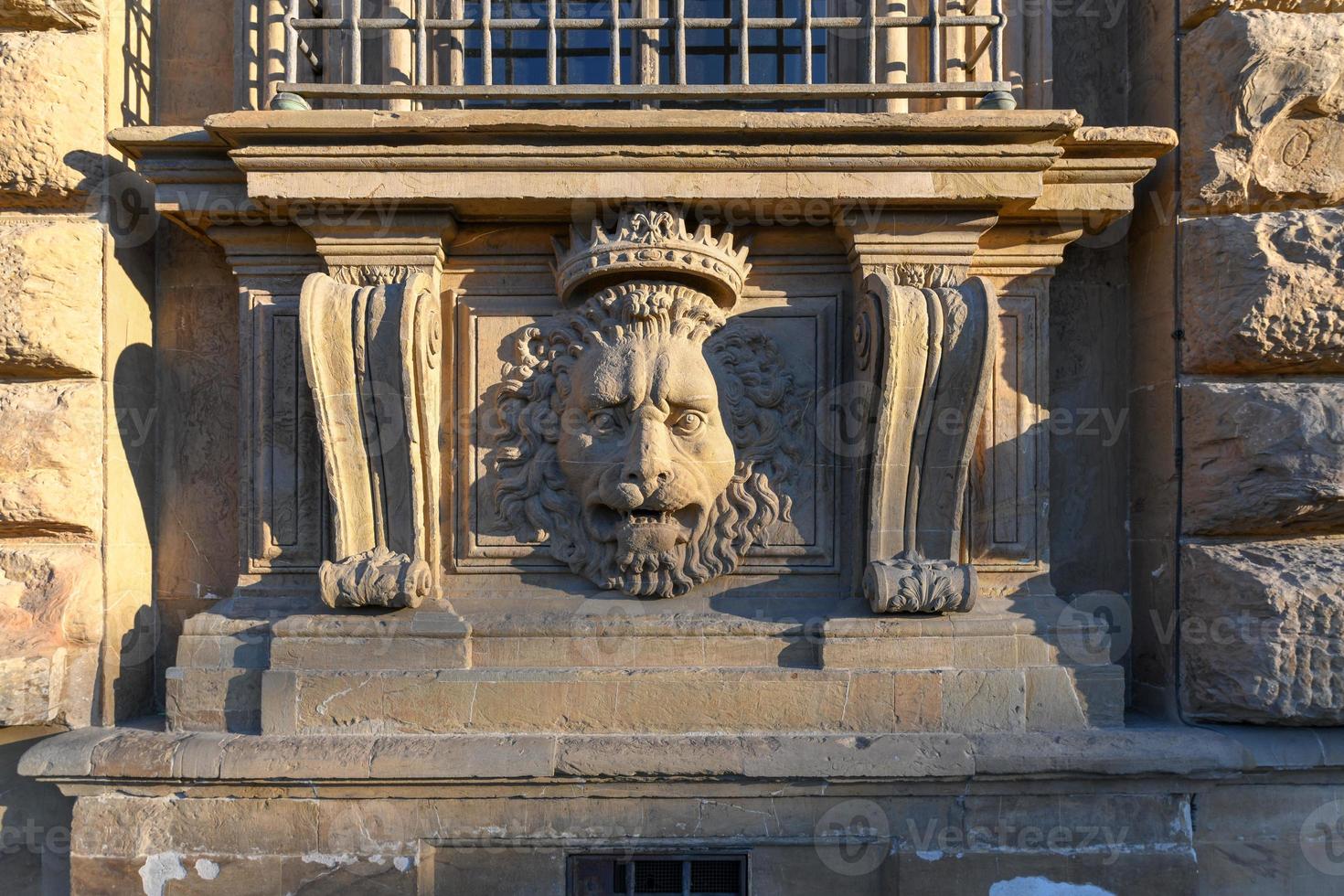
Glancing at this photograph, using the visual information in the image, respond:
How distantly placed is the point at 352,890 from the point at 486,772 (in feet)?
1.93

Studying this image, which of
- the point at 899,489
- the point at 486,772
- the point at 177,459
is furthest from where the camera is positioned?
the point at 177,459

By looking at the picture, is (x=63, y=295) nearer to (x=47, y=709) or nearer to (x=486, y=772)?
(x=47, y=709)

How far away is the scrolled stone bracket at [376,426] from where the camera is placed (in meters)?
2.99

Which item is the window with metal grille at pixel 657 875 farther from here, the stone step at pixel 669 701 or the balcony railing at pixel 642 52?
the balcony railing at pixel 642 52

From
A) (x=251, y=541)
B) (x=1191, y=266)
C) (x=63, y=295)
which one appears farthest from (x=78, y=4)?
(x=1191, y=266)

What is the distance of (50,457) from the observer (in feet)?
9.98

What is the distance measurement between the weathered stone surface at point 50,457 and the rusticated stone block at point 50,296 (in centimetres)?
9

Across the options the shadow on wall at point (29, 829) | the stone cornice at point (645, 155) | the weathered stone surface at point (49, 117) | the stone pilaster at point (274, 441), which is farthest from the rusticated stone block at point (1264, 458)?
the shadow on wall at point (29, 829)

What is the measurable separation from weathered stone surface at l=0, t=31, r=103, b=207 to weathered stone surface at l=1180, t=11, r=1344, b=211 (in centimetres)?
362

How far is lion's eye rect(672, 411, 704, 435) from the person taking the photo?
3082 mm

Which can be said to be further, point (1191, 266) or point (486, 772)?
point (1191, 266)

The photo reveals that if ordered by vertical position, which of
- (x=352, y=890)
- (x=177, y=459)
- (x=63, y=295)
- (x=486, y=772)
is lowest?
(x=352, y=890)

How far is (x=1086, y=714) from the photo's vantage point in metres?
3.04

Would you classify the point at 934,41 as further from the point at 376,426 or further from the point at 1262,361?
the point at 376,426
